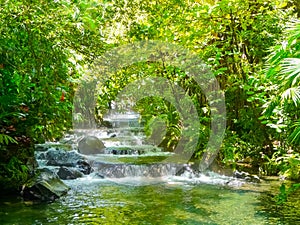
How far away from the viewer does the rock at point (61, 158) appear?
795cm

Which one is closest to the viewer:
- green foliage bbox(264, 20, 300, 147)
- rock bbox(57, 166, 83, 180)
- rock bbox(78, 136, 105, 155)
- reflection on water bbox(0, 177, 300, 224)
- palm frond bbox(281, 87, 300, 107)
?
green foliage bbox(264, 20, 300, 147)

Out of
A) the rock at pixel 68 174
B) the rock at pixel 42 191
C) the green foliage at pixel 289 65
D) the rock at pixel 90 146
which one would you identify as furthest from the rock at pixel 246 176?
the rock at pixel 90 146

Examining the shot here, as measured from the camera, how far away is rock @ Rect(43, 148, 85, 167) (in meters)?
7.95

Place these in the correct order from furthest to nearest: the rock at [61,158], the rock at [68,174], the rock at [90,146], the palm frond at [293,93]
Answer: the rock at [90,146]
the rock at [61,158]
the rock at [68,174]
the palm frond at [293,93]

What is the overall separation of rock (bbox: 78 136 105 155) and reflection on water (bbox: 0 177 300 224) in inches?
138

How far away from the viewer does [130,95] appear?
8938 mm

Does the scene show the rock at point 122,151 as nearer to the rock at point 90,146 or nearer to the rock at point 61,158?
the rock at point 90,146

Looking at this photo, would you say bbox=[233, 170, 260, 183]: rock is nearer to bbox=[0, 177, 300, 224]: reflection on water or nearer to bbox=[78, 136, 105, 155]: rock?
bbox=[0, 177, 300, 224]: reflection on water

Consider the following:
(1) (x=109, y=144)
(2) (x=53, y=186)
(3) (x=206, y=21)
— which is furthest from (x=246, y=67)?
(1) (x=109, y=144)

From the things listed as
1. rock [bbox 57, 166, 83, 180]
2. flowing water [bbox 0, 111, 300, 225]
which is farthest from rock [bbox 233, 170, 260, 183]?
rock [bbox 57, 166, 83, 180]

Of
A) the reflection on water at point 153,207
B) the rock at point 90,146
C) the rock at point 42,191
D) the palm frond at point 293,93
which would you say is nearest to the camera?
the palm frond at point 293,93

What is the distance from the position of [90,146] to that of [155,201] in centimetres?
502

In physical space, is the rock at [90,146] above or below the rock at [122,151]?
above

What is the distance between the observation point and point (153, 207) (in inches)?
194
